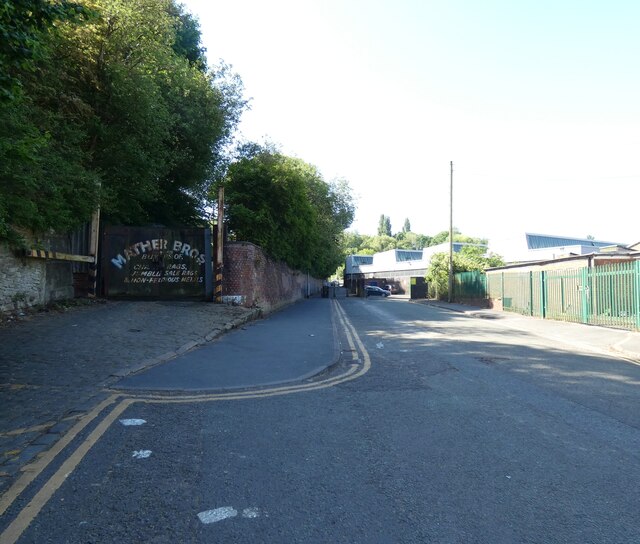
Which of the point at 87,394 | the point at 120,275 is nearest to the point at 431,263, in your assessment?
the point at 120,275

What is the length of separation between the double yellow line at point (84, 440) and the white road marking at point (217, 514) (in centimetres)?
111

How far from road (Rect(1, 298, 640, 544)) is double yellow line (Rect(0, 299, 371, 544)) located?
0.06 ft

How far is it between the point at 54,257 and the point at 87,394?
8103mm

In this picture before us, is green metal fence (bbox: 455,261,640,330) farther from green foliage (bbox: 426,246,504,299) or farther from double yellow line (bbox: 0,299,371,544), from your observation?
double yellow line (bbox: 0,299,371,544)

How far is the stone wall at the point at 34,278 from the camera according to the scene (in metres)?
11.2

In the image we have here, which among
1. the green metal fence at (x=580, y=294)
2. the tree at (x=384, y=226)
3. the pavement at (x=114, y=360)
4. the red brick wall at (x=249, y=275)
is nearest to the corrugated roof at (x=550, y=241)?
the green metal fence at (x=580, y=294)

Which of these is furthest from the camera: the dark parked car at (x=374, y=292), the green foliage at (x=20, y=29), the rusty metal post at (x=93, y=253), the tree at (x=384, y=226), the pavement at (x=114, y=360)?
the tree at (x=384, y=226)

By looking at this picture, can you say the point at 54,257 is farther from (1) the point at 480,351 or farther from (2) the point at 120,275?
(1) the point at 480,351

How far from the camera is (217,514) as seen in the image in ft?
10.8

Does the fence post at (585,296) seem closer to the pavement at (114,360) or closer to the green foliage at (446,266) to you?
the pavement at (114,360)

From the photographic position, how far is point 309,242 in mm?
30750

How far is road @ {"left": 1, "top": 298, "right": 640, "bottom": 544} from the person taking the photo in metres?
3.12

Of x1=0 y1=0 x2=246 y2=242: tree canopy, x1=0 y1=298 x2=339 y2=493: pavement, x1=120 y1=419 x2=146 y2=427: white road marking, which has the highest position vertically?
x1=0 y1=0 x2=246 y2=242: tree canopy

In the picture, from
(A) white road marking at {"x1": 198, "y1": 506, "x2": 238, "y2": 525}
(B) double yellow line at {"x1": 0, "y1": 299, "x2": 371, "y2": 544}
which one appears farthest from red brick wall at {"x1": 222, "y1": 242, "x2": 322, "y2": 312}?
(A) white road marking at {"x1": 198, "y1": 506, "x2": 238, "y2": 525}
